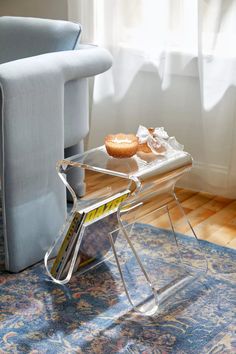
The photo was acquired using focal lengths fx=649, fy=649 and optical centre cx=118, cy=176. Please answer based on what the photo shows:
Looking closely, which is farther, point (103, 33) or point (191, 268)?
point (103, 33)

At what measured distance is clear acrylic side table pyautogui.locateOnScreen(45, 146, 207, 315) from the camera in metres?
2.05

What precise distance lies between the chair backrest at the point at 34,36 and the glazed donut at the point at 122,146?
1.84 feet

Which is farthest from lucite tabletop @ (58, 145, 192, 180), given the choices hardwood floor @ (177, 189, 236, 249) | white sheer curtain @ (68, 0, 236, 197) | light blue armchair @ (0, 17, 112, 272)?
white sheer curtain @ (68, 0, 236, 197)

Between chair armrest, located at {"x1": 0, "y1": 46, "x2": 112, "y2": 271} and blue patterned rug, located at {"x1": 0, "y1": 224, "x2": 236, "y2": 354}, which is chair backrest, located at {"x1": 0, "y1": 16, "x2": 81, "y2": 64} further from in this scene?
blue patterned rug, located at {"x1": 0, "y1": 224, "x2": 236, "y2": 354}

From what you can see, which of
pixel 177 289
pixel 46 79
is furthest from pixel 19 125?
pixel 177 289

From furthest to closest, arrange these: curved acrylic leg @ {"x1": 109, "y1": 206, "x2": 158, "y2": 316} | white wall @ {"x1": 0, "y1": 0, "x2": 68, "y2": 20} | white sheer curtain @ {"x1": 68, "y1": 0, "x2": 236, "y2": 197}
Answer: white wall @ {"x1": 0, "y1": 0, "x2": 68, "y2": 20} < white sheer curtain @ {"x1": 68, "y1": 0, "x2": 236, "y2": 197} < curved acrylic leg @ {"x1": 109, "y1": 206, "x2": 158, "y2": 316}

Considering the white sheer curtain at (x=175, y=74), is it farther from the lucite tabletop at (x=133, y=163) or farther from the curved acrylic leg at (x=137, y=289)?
the curved acrylic leg at (x=137, y=289)

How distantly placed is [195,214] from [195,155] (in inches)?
15.5

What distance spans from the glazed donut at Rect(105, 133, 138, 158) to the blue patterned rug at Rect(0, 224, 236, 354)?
321mm

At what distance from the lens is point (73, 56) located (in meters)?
2.36

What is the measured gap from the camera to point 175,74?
10.0 ft

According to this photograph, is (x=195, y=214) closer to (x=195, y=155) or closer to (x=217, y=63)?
(x=195, y=155)

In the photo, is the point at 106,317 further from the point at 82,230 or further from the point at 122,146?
the point at 122,146

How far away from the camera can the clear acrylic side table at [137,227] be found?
2051 millimetres
